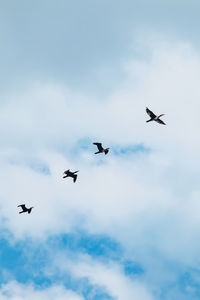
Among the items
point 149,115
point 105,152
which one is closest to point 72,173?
point 105,152

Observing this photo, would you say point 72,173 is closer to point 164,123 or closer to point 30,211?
point 30,211

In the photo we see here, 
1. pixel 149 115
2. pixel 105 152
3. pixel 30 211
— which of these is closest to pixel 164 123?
pixel 149 115

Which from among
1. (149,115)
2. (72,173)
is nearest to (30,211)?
(72,173)

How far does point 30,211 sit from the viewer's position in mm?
144750

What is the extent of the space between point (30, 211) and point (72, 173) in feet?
38.2

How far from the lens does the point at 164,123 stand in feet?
459

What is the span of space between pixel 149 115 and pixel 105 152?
39.0 ft

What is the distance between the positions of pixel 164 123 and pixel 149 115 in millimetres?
3377

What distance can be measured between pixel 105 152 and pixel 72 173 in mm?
8428

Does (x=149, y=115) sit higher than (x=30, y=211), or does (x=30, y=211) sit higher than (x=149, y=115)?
(x=149, y=115)

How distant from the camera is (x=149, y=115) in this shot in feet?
460

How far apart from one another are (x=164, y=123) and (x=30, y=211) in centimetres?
3285

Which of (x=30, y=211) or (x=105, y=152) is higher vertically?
(x=105, y=152)

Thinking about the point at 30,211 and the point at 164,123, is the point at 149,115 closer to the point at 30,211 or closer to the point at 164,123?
the point at 164,123
